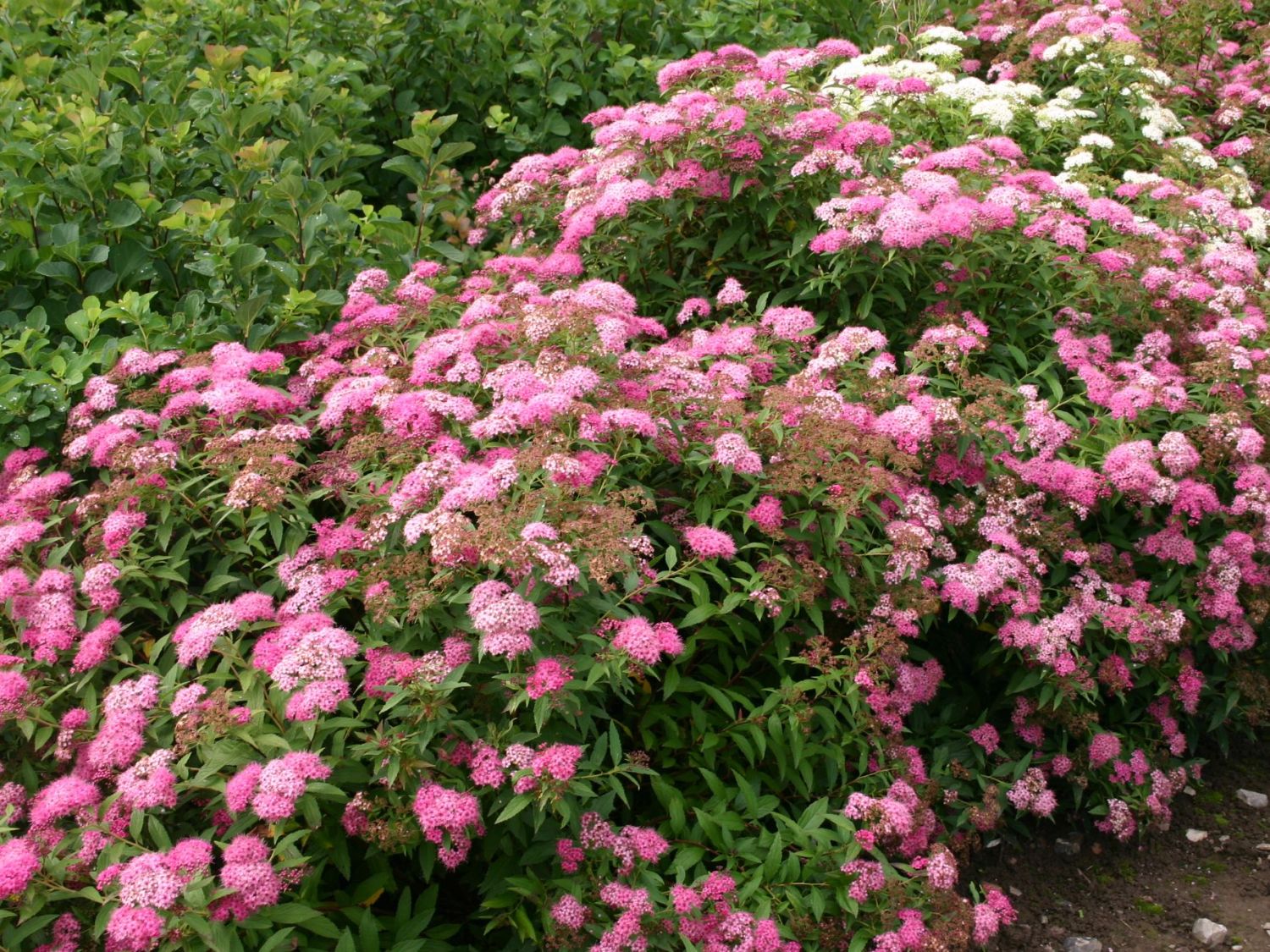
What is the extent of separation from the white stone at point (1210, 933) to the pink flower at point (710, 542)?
1871 mm

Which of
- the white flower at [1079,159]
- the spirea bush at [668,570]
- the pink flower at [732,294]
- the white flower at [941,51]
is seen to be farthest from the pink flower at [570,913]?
the white flower at [941,51]

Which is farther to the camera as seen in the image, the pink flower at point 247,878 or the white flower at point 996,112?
the white flower at point 996,112

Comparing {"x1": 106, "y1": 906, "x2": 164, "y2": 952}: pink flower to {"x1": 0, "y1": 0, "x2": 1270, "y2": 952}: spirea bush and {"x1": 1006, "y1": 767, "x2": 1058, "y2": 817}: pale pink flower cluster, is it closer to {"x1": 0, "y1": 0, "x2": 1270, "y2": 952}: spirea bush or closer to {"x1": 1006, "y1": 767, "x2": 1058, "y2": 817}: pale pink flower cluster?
{"x1": 0, "y1": 0, "x2": 1270, "y2": 952}: spirea bush

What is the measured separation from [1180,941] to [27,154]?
456 centimetres

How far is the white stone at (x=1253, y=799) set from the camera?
380cm

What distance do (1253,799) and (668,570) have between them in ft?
7.83

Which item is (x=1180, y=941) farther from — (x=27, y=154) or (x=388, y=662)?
(x=27, y=154)

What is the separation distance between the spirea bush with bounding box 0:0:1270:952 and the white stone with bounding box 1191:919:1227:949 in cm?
32

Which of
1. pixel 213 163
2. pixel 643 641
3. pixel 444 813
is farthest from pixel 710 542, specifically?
pixel 213 163

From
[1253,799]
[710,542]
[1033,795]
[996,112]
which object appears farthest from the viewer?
[996,112]

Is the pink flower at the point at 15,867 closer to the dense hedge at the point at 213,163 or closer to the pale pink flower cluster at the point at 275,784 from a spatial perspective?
the pale pink flower cluster at the point at 275,784

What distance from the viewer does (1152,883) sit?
352cm

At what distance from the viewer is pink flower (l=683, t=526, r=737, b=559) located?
283 cm

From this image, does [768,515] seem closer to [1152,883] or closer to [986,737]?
[986,737]
